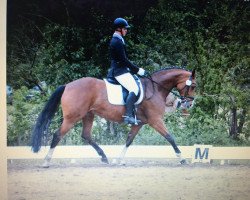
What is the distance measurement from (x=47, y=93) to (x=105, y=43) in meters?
0.71

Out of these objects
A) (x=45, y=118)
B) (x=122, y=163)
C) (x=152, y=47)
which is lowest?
(x=122, y=163)

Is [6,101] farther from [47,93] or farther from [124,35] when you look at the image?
[124,35]

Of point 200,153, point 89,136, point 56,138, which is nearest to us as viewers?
point 56,138

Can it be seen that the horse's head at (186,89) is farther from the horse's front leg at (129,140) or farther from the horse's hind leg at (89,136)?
the horse's hind leg at (89,136)

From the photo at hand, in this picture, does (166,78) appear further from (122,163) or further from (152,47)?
(122,163)

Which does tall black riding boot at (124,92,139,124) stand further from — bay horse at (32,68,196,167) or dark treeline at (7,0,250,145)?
dark treeline at (7,0,250,145)

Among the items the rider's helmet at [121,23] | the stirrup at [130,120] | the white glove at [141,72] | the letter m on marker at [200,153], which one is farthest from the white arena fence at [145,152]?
the rider's helmet at [121,23]

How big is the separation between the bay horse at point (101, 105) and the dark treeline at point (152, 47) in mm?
106

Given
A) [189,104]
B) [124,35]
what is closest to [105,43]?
[124,35]

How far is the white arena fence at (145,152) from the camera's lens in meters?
4.09

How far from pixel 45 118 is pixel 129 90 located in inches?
31.4

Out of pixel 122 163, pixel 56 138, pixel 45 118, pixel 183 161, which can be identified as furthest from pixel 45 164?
pixel 183 161

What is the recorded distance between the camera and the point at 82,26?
4.25m

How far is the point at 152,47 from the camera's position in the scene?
A: 4332mm
